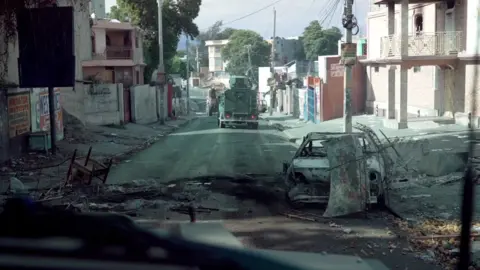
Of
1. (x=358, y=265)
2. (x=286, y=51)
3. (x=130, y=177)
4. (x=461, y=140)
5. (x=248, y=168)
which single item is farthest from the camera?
(x=286, y=51)

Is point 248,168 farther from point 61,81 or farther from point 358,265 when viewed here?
point 358,265

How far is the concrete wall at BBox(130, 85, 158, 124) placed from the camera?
4150 centimetres

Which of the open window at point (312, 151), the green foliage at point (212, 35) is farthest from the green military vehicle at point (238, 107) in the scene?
the green foliage at point (212, 35)

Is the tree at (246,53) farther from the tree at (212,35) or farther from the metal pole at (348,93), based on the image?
the metal pole at (348,93)

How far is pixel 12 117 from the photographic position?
20859mm

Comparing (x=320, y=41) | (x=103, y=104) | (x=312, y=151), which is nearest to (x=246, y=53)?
(x=320, y=41)

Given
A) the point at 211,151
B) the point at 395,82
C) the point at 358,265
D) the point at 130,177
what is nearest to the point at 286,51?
the point at 395,82

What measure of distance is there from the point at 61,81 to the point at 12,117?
2.19 meters

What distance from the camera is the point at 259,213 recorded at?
1166 cm

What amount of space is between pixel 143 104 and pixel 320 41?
46.7 meters

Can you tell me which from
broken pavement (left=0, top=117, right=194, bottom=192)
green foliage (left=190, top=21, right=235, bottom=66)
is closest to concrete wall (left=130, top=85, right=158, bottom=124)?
broken pavement (left=0, top=117, right=194, bottom=192)

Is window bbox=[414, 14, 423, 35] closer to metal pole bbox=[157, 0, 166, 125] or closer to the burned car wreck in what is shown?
metal pole bbox=[157, 0, 166, 125]

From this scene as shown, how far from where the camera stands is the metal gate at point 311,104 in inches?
1641

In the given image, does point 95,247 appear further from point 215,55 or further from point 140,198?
point 215,55
